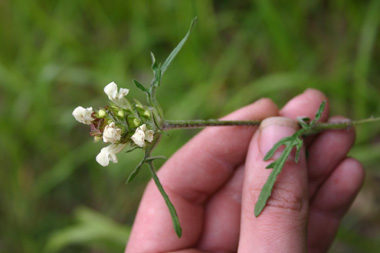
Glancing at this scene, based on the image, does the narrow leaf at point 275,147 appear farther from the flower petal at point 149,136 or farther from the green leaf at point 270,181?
the flower petal at point 149,136

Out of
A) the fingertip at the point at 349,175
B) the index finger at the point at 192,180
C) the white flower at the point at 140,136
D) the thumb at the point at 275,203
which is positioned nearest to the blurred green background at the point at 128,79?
the fingertip at the point at 349,175

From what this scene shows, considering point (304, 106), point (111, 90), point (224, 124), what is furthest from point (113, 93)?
point (304, 106)

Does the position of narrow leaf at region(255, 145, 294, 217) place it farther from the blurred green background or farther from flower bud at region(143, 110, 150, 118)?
the blurred green background

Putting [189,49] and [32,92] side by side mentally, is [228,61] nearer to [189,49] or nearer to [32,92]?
[189,49]

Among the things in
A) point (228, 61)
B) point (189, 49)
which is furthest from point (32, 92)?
point (228, 61)

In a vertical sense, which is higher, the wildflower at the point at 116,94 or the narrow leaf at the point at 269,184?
the wildflower at the point at 116,94

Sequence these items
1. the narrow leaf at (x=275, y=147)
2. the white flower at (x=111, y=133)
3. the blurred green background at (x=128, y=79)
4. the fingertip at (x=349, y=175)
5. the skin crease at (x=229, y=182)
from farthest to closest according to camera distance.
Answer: the blurred green background at (x=128, y=79) → the fingertip at (x=349, y=175) → the skin crease at (x=229, y=182) → the narrow leaf at (x=275, y=147) → the white flower at (x=111, y=133)
